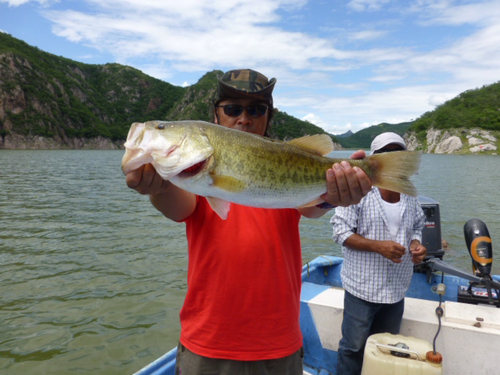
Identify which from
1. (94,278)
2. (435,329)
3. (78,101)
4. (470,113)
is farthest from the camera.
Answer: (78,101)

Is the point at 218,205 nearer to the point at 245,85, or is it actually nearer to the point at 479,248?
the point at 245,85

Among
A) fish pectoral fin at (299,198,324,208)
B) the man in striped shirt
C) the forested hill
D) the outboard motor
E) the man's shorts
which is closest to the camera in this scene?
the man's shorts

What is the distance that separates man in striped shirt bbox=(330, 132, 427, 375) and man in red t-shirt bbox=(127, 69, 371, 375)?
162 centimetres

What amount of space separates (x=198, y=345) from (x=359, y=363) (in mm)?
2392

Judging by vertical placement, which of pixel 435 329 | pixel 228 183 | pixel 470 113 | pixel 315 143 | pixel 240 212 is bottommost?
pixel 435 329

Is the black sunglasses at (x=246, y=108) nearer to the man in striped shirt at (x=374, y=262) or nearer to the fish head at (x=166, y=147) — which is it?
the fish head at (x=166, y=147)

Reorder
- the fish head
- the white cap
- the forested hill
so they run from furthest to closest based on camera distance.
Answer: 1. the forested hill
2. the white cap
3. the fish head

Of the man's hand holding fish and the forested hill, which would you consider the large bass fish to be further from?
the forested hill

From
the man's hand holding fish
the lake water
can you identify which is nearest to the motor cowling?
the man's hand holding fish

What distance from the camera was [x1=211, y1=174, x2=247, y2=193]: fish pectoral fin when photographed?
2076mm

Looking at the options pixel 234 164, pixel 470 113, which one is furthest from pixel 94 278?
pixel 470 113

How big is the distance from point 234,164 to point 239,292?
794 mm

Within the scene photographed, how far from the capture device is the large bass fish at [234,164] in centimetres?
203

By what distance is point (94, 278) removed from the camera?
381 inches
